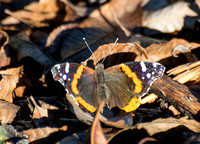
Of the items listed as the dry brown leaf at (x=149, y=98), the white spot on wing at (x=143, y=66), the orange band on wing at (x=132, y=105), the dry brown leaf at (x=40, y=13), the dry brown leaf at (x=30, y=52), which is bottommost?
the dry brown leaf at (x=149, y=98)

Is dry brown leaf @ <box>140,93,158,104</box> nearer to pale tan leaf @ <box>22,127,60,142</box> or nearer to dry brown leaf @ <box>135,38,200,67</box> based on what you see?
dry brown leaf @ <box>135,38,200,67</box>

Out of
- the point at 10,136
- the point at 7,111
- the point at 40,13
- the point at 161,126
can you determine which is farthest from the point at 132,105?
the point at 40,13

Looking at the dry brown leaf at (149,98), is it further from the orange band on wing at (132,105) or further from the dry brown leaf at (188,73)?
the dry brown leaf at (188,73)

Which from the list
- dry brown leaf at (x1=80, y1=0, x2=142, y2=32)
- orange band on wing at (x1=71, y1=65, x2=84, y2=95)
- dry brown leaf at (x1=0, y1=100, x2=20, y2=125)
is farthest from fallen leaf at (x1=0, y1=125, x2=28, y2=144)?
dry brown leaf at (x1=80, y1=0, x2=142, y2=32)

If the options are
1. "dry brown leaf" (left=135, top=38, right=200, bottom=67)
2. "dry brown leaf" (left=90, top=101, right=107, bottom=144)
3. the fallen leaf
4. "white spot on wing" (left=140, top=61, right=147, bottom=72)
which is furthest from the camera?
"dry brown leaf" (left=135, top=38, right=200, bottom=67)

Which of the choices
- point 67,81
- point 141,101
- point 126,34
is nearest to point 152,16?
point 126,34

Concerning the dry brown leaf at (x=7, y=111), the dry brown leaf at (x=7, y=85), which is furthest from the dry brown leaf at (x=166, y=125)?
the dry brown leaf at (x=7, y=85)

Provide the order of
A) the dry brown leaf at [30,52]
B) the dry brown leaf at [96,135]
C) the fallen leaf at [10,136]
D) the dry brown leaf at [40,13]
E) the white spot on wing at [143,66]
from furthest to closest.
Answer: the dry brown leaf at [40,13]
the dry brown leaf at [30,52]
the white spot on wing at [143,66]
the fallen leaf at [10,136]
the dry brown leaf at [96,135]
